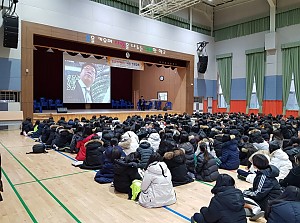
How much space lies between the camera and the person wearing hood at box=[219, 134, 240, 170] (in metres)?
6.01

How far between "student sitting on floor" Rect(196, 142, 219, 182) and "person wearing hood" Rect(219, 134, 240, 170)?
0.91 metres

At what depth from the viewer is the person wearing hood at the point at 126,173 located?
13.9 ft

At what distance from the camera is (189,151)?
537cm

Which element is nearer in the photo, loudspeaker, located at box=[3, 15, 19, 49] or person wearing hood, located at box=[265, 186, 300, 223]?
person wearing hood, located at box=[265, 186, 300, 223]

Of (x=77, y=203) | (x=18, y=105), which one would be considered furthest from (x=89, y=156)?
(x=18, y=105)

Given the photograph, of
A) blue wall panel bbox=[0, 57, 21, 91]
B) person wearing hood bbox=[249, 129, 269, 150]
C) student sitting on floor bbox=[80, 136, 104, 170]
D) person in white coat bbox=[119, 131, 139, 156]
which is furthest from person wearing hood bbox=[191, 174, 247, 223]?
blue wall panel bbox=[0, 57, 21, 91]

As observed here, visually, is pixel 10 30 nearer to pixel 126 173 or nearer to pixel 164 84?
pixel 126 173

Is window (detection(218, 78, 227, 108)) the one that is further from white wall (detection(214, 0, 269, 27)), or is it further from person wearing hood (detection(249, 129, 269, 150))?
person wearing hood (detection(249, 129, 269, 150))

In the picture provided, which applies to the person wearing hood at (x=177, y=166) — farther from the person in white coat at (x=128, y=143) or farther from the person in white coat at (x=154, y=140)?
the person in white coat at (x=154, y=140)

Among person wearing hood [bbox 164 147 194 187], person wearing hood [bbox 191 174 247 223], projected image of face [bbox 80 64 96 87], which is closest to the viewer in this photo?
person wearing hood [bbox 191 174 247 223]

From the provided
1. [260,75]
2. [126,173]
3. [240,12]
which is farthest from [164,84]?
[126,173]

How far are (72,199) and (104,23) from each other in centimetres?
1296

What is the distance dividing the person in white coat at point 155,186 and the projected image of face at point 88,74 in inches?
600

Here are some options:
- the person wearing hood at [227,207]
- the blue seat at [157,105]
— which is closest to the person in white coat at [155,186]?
the person wearing hood at [227,207]
